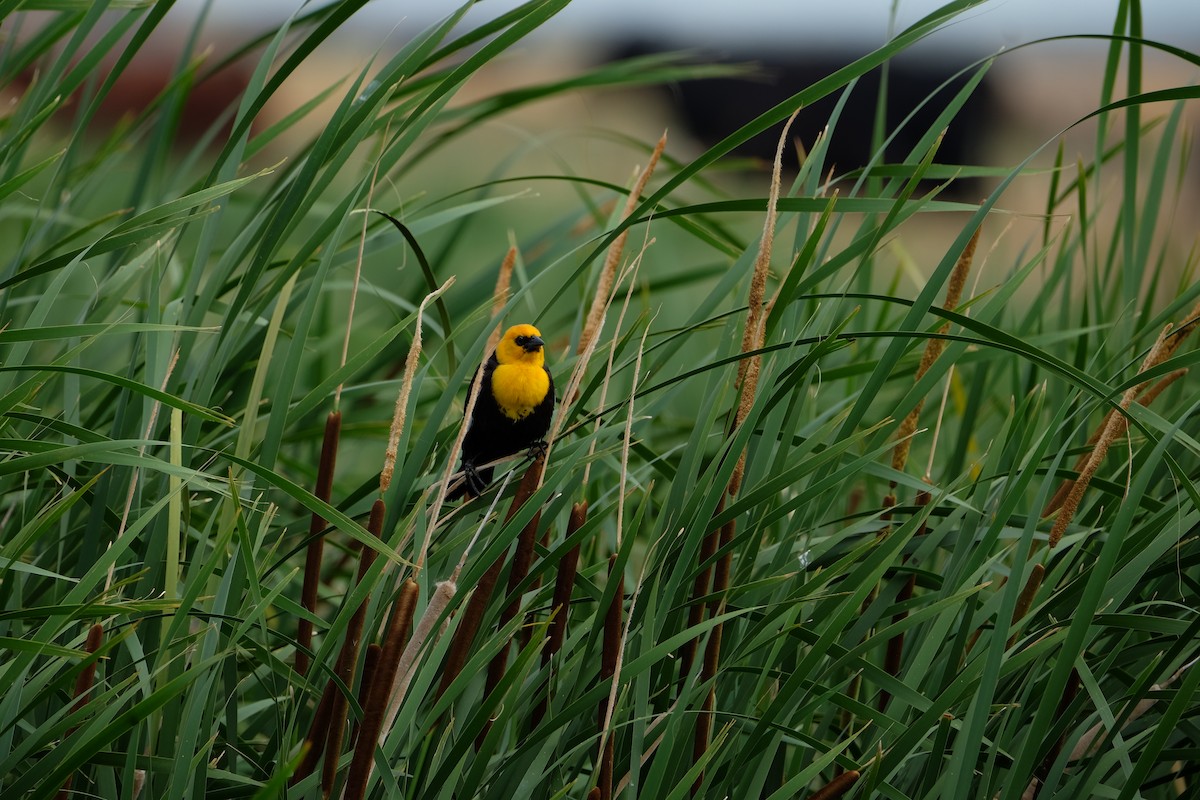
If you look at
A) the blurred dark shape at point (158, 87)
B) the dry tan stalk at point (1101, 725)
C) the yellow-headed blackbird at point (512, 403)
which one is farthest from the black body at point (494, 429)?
the blurred dark shape at point (158, 87)

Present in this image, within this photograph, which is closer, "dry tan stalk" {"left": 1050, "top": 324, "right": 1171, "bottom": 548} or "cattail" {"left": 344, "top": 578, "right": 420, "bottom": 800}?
"cattail" {"left": 344, "top": 578, "right": 420, "bottom": 800}

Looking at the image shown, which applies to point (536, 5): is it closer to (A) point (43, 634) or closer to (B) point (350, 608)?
(B) point (350, 608)

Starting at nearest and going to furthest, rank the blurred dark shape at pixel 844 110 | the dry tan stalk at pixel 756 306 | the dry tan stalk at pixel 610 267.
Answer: the dry tan stalk at pixel 756 306, the dry tan stalk at pixel 610 267, the blurred dark shape at pixel 844 110

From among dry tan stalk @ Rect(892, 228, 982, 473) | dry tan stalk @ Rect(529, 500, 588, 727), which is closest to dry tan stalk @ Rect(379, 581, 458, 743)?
dry tan stalk @ Rect(529, 500, 588, 727)

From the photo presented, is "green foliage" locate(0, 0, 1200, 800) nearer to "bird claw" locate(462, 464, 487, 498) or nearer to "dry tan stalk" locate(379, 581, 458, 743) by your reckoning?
"dry tan stalk" locate(379, 581, 458, 743)

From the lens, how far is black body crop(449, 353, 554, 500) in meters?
2.35

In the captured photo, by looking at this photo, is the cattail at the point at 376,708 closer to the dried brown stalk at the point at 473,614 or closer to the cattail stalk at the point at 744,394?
the dried brown stalk at the point at 473,614

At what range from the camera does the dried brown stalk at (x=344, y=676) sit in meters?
1.05

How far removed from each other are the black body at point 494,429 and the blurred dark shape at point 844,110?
839 cm

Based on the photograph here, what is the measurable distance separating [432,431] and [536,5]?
1.69 feet

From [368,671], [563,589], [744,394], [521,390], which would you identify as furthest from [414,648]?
[521,390]

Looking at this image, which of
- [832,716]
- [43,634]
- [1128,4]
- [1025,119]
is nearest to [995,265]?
[1128,4]

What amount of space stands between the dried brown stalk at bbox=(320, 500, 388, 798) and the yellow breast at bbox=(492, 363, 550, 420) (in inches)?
45.5

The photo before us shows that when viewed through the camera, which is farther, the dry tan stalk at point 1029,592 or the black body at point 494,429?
the black body at point 494,429
